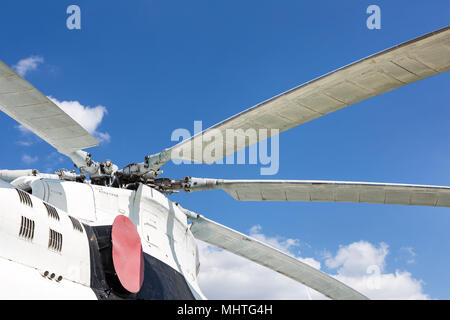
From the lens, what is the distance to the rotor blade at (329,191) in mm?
7793

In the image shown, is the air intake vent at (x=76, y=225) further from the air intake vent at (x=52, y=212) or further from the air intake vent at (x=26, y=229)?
the air intake vent at (x=26, y=229)

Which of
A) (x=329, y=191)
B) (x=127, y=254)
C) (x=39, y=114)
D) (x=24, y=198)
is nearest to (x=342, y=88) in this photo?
(x=329, y=191)

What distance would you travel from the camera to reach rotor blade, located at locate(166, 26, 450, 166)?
5.31 m

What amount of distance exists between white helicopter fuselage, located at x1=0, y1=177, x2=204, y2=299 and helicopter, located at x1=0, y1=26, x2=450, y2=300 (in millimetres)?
16

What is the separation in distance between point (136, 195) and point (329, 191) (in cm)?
342

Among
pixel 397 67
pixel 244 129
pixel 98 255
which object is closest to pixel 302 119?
pixel 244 129

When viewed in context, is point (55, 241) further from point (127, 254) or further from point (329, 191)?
point (329, 191)

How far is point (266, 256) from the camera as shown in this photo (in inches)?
419

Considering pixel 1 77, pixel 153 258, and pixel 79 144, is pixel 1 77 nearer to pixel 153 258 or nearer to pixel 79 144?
pixel 79 144

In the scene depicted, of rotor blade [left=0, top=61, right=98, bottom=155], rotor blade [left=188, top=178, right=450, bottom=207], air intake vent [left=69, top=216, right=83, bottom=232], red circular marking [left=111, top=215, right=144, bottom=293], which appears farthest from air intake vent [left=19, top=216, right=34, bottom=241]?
rotor blade [left=188, top=178, right=450, bottom=207]

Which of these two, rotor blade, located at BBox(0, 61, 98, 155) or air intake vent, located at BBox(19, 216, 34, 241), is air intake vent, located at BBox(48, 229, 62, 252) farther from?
rotor blade, located at BBox(0, 61, 98, 155)

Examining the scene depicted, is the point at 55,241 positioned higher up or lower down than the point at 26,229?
lower down

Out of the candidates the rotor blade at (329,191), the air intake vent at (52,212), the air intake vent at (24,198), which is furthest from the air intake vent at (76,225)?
the rotor blade at (329,191)

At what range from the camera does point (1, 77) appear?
529 cm
